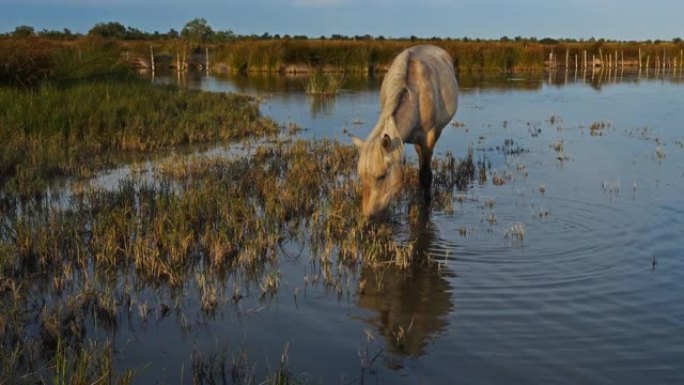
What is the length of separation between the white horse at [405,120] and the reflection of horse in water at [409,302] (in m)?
Result: 0.70

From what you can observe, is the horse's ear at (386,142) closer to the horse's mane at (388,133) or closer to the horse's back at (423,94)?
the horse's mane at (388,133)

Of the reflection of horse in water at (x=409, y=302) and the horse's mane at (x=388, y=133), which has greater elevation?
the horse's mane at (x=388, y=133)

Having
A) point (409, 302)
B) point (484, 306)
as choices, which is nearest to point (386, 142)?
point (409, 302)

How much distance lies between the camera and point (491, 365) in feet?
12.3

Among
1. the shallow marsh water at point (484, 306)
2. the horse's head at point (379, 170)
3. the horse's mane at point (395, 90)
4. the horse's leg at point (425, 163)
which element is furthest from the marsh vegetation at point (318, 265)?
the horse's mane at point (395, 90)

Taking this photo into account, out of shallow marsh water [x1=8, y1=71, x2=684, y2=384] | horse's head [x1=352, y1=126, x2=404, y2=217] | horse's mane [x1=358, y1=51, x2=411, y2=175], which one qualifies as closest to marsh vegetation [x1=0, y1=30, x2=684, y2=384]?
shallow marsh water [x1=8, y1=71, x2=684, y2=384]

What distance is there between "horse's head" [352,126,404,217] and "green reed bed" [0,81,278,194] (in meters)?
4.49

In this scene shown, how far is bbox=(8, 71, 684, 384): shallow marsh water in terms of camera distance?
3750mm

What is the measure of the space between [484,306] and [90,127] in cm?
916

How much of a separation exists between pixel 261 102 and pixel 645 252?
1678cm

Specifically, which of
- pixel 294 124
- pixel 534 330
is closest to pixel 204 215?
pixel 534 330

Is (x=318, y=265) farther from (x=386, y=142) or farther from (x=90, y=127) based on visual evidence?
(x=90, y=127)

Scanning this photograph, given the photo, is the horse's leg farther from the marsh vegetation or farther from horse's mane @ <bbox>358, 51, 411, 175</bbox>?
horse's mane @ <bbox>358, 51, 411, 175</bbox>

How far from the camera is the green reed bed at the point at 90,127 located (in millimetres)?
9141
